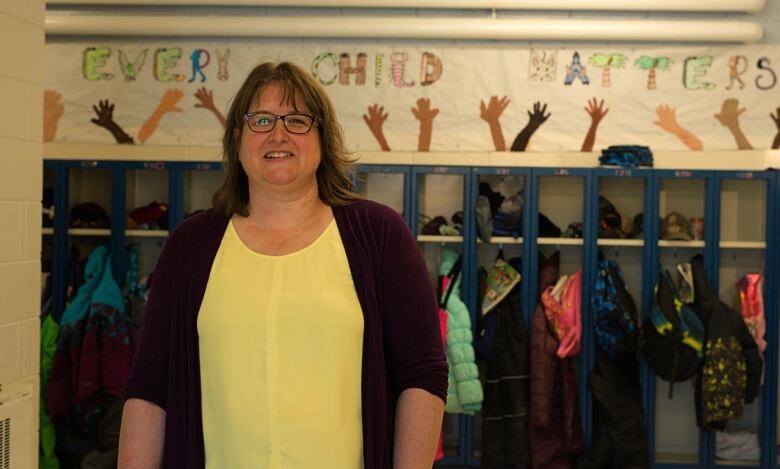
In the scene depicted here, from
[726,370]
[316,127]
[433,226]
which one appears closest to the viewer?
[316,127]

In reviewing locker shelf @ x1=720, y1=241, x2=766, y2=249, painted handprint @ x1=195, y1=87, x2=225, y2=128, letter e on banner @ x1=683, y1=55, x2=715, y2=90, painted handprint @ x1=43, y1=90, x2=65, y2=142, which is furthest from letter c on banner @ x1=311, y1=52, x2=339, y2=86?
locker shelf @ x1=720, y1=241, x2=766, y2=249

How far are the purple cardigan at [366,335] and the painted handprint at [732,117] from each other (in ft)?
13.0

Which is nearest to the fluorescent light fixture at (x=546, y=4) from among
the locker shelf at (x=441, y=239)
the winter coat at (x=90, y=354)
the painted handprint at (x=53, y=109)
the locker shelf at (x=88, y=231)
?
the painted handprint at (x=53, y=109)

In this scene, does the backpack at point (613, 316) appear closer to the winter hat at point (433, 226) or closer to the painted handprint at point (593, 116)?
the painted handprint at point (593, 116)

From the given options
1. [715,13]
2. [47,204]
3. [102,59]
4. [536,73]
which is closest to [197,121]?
[102,59]

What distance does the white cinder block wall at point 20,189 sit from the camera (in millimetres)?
3010

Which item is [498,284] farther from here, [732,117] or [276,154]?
[276,154]

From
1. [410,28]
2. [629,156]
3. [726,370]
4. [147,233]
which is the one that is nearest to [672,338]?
[726,370]

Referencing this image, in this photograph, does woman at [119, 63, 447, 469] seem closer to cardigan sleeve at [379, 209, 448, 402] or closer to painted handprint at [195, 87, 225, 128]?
cardigan sleeve at [379, 209, 448, 402]

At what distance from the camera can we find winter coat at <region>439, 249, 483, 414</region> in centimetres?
471

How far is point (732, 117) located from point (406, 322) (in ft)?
13.4

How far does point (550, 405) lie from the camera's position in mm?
4871

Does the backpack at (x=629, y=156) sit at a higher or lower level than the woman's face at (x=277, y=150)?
higher

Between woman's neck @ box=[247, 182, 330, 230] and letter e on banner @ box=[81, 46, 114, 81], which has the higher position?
letter e on banner @ box=[81, 46, 114, 81]
